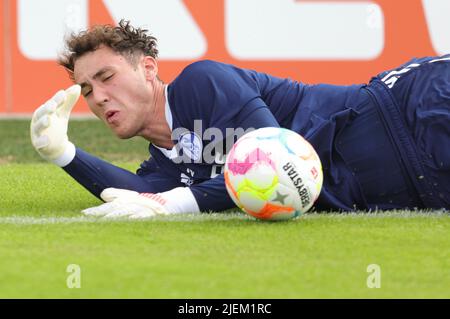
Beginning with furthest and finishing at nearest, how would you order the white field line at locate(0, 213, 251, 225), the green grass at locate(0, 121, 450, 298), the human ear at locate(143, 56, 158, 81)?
1. the human ear at locate(143, 56, 158, 81)
2. the white field line at locate(0, 213, 251, 225)
3. the green grass at locate(0, 121, 450, 298)

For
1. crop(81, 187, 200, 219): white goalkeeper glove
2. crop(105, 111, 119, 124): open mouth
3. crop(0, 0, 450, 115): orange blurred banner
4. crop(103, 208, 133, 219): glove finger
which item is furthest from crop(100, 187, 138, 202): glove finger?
crop(0, 0, 450, 115): orange blurred banner

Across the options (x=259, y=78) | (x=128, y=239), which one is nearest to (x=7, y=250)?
(x=128, y=239)

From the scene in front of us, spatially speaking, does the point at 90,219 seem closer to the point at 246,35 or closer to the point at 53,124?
the point at 53,124

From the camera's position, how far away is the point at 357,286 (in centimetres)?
375

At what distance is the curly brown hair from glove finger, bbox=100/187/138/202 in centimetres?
73

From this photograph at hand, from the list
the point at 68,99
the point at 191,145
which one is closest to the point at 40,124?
the point at 68,99

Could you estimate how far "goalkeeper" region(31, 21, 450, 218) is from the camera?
5309 mm

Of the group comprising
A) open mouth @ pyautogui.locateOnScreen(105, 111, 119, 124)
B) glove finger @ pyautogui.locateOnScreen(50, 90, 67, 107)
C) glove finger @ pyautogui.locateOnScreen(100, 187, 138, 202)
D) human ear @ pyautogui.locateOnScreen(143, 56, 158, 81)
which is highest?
human ear @ pyautogui.locateOnScreen(143, 56, 158, 81)

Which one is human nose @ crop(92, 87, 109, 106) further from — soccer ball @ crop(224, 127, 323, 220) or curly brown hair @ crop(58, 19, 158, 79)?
soccer ball @ crop(224, 127, 323, 220)

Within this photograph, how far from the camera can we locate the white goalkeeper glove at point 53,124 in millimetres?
5281
